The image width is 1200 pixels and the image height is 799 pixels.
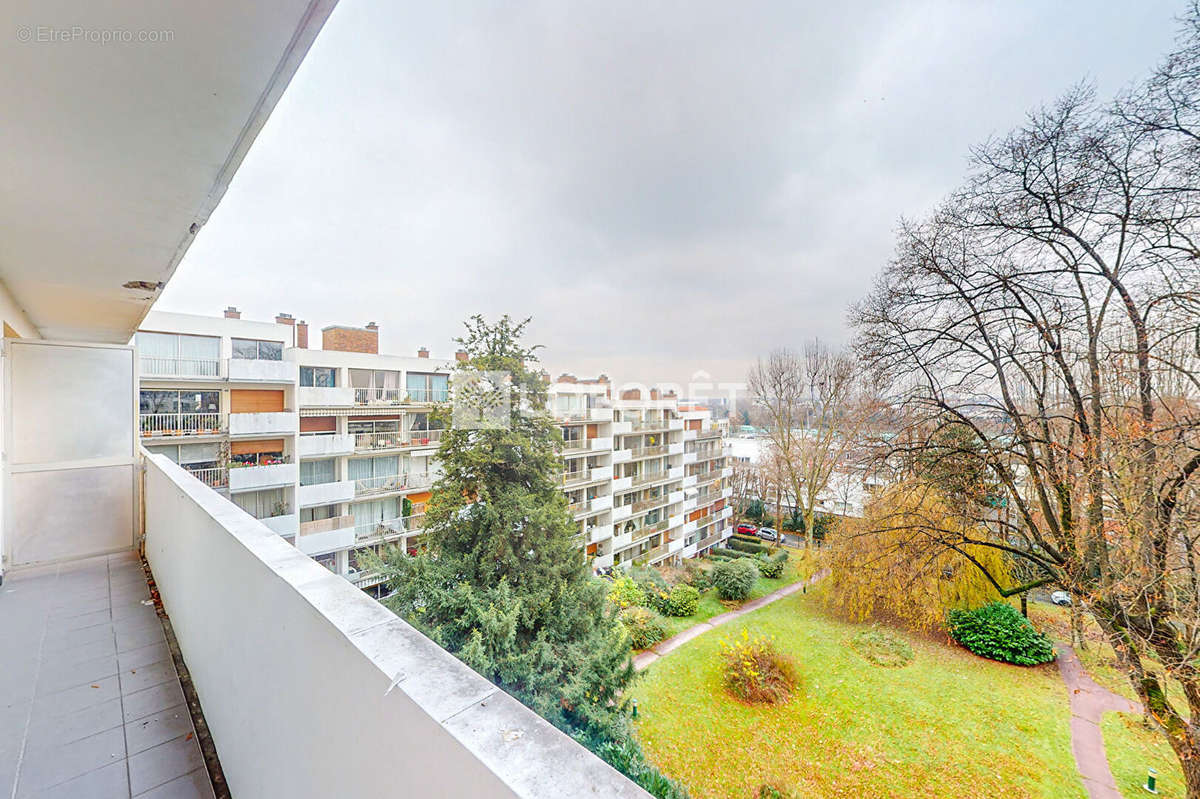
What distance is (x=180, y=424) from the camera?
34.4ft

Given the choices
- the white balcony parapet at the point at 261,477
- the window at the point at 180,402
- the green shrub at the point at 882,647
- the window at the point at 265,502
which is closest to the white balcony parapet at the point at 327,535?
the window at the point at 265,502

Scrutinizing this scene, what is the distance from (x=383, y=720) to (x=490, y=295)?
50.9 feet

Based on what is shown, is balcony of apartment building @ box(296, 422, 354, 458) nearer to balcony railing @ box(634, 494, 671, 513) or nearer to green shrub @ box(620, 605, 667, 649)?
green shrub @ box(620, 605, 667, 649)

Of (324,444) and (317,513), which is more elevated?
(324,444)

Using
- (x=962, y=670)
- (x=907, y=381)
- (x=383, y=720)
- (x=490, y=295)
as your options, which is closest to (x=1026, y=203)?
(x=907, y=381)

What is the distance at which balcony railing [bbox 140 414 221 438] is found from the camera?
10234mm

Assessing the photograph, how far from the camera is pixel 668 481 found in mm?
19438

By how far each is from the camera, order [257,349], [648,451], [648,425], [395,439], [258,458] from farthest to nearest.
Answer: [648,425] < [648,451] < [395,439] < [257,349] < [258,458]

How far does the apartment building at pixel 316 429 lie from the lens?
1059cm

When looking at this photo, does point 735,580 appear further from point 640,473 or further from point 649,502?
point 640,473

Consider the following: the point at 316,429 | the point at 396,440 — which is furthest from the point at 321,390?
the point at 396,440

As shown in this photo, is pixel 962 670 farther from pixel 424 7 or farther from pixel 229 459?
pixel 229 459

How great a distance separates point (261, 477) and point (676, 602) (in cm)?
1032

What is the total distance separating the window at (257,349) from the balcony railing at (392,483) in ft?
13.3
